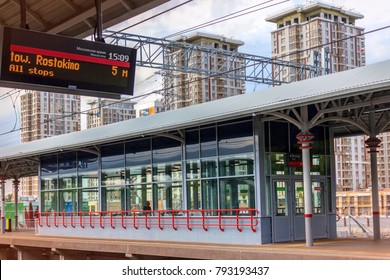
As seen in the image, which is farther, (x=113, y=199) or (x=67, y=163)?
(x=67, y=163)

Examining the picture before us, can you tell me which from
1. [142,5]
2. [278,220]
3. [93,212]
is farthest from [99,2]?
[93,212]

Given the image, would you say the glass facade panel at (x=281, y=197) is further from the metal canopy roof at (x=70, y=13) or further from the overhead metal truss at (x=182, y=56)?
the metal canopy roof at (x=70, y=13)

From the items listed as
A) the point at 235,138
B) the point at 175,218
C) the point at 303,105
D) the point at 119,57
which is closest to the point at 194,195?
the point at 175,218

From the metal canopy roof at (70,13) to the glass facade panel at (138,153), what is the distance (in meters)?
10.9

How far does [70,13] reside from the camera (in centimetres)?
1077

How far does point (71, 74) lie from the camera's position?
9.54m

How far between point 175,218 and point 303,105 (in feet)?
22.7

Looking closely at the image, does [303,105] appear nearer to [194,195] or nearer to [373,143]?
[373,143]

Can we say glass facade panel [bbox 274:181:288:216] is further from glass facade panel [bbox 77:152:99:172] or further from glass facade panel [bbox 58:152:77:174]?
glass facade panel [bbox 58:152:77:174]

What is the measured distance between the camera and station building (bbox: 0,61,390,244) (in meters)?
16.5

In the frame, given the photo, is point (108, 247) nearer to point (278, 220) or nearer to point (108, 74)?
point (278, 220)

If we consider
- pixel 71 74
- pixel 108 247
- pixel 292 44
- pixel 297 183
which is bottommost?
pixel 108 247

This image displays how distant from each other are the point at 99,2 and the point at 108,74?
1.12 meters

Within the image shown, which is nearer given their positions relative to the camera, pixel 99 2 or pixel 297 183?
pixel 99 2
